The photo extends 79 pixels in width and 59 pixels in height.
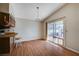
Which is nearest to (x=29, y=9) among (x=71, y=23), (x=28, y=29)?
(x=28, y=29)

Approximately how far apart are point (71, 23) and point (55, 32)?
2.82ft

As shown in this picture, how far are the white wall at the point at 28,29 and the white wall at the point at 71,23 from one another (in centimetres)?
36

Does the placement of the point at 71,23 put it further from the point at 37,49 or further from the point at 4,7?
the point at 4,7

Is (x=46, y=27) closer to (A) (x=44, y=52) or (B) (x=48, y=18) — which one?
(B) (x=48, y=18)

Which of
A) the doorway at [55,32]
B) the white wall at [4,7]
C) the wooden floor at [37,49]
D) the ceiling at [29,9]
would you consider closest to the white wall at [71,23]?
the doorway at [55,32]

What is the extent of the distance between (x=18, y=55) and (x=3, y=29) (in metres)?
0.66

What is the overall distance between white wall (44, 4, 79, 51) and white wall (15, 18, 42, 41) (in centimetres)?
36

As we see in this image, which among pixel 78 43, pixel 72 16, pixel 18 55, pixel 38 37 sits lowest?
pixel 18 55

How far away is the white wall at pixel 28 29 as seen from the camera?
7.45 feet

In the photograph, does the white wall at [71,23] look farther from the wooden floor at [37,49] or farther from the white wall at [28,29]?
the wooden floor at [37,49]

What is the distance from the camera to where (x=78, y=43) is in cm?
263

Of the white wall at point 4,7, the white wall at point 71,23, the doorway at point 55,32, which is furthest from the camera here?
the white wall at point 71,23

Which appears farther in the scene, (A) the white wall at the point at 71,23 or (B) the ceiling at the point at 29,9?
(A) the white wall at the point at 71,23

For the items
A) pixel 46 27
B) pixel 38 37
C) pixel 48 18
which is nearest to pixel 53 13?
pixel 48 18
